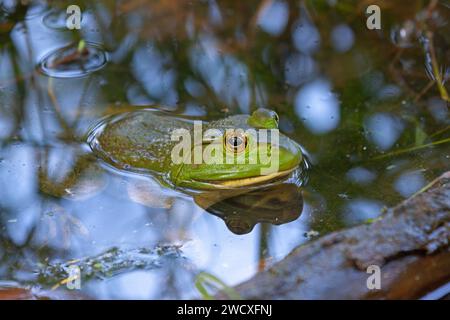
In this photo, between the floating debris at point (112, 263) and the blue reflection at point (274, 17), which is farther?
the blue reflection at point (274, 17)

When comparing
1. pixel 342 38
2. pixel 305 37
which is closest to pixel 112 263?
pixel 305 37

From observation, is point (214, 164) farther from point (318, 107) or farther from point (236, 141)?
point (318, 107)

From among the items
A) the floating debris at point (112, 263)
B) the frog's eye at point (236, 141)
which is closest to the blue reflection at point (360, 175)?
the frog's eye at point (236, 141)

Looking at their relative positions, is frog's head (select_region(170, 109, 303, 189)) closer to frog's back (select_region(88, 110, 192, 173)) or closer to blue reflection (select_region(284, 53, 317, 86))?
frog's back (select_region(88, 110, 192, 173))

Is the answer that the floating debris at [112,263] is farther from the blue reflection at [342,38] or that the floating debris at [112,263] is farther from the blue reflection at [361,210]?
the blue reflection at [342,38]

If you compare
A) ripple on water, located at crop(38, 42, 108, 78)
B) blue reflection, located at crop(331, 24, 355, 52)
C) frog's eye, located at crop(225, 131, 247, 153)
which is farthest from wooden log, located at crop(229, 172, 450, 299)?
ripple on water, located at crop(38, 42, 108, 78)
